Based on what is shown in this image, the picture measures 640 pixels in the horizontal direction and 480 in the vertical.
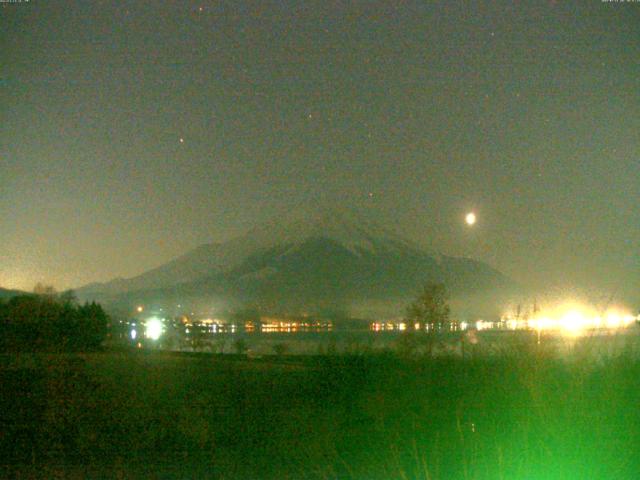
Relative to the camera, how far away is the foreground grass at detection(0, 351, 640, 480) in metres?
10.1

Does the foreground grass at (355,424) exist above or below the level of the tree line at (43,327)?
below

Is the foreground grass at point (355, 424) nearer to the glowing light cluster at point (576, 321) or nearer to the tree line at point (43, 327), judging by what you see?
the glowing light cluster at point (576, 321)

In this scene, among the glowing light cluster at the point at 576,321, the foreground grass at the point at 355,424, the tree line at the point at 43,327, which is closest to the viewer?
the foreground grass at the point at 355,424

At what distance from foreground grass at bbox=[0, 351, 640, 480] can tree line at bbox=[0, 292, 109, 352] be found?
7.45 metres

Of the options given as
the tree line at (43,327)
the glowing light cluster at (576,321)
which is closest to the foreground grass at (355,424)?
the glowing light cluster at (576,321)

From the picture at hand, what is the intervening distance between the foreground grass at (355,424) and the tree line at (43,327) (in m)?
7.45

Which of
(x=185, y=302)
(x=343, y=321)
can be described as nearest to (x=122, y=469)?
(x=343, y=321)

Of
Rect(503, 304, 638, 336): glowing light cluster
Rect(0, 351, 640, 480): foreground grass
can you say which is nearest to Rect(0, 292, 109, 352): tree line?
Rect(0, 351, 640, 480): foreground grass

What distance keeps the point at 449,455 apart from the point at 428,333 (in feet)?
44.5

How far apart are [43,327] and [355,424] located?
16.6 metres

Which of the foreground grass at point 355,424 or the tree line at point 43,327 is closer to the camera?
the foreground grass at point 355,424

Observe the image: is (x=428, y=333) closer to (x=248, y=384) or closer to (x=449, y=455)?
(x=248, y=384)

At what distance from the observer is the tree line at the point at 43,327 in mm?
26422

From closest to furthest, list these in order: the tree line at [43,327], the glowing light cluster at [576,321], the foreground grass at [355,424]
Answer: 1. the foreground grass at [355,424]
2. the glowing light cluster at [576,321]
3. the tree line at [43,327]
